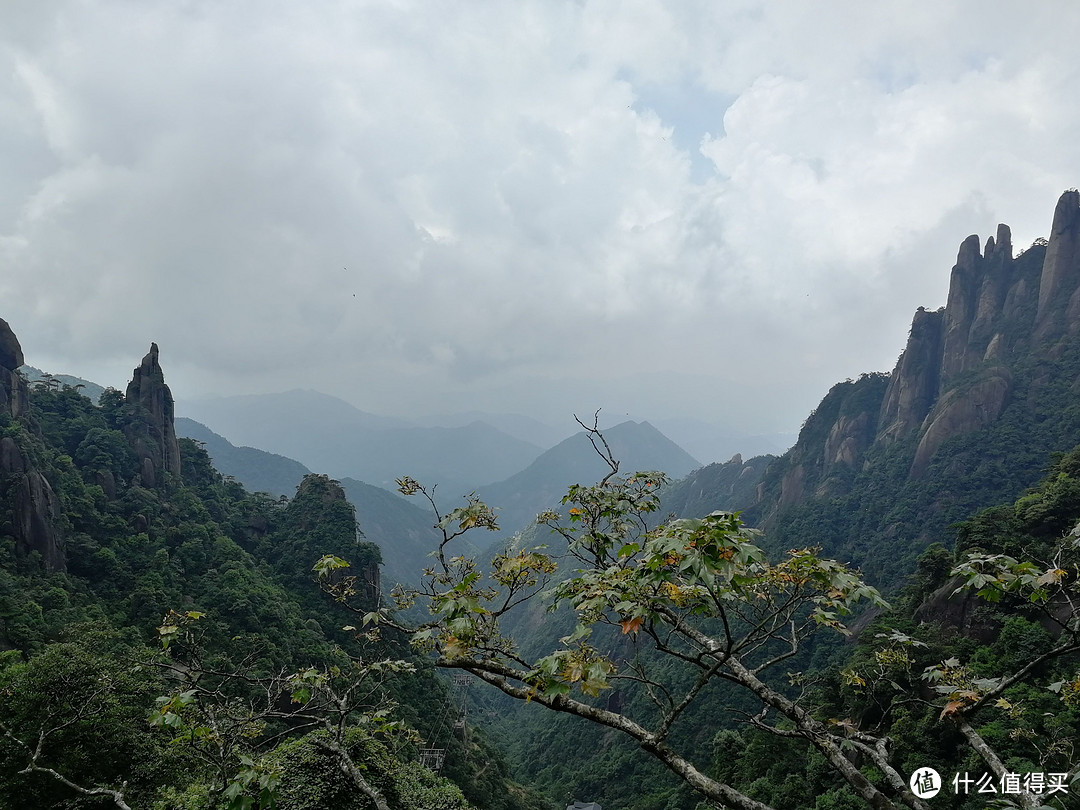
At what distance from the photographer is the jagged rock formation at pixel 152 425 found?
160 ft

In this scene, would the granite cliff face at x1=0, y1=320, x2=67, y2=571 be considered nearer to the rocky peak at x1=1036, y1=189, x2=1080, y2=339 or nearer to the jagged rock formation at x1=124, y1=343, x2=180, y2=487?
the jagged rock formation at x1=124, y1=343, x2=180, y2=487

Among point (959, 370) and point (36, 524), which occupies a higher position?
point (959, 370)

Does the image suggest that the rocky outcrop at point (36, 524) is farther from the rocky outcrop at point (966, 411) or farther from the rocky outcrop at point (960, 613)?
the rocky outcrop at point (966, 411)

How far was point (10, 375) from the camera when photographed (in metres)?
40.7

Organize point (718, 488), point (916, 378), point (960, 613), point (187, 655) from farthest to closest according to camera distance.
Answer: point (718, 488) → point (916, 378) → point (960, 613) → point (187, 655)

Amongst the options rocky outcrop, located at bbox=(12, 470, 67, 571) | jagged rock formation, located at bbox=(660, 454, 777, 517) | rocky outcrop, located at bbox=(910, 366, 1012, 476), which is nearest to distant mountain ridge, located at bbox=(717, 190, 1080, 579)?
rocky outcrop, located at bbox=(910, 366, 1012, 476)

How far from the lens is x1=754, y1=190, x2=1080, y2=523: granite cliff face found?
63594 millimetres

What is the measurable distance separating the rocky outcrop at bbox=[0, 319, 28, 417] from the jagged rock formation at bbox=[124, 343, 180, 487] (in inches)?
355

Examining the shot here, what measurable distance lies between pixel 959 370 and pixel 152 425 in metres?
104

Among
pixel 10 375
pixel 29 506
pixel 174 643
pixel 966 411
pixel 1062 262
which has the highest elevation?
pixel 1062 262

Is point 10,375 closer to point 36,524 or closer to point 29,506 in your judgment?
point 29,506

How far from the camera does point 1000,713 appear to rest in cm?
2000

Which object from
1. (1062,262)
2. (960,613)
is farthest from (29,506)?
(1062,262)

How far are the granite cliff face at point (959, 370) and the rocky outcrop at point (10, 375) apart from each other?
95.3 m
